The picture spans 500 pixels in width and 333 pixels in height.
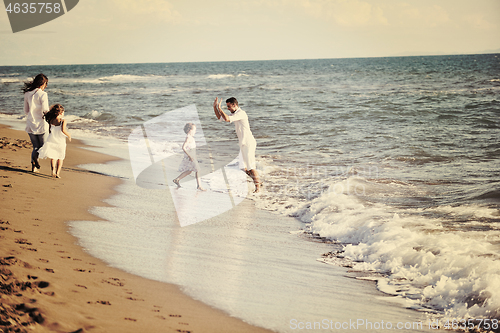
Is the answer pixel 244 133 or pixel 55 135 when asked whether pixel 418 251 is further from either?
pixel 55 135

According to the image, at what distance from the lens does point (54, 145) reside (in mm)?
7180

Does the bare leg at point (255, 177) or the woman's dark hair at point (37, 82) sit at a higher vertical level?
the woman's dark hair at point (37, 82)

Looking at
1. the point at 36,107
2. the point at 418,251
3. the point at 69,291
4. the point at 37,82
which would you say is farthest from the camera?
the point at 36,107

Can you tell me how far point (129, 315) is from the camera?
3064 mm

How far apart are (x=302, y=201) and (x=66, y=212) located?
4.26 metres

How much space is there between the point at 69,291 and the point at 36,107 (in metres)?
5.12

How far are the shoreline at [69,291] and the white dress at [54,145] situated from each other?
170 cm

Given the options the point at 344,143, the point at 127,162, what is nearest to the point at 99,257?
the point at 127,162

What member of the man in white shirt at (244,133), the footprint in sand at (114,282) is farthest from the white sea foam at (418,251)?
A: the footprint in sand at (114,282)

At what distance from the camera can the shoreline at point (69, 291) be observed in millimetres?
2779

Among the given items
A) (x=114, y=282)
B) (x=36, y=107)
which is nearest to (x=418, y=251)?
(x=114, y=282)

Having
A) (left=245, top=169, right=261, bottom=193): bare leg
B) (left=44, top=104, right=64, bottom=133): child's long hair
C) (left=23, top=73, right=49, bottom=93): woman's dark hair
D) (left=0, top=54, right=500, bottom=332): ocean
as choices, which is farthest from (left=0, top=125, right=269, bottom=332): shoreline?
(left=245, top=169, right=261, bottom=193): bare leg

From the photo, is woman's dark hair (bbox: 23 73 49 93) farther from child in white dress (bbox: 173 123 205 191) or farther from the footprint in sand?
the footprint in sand

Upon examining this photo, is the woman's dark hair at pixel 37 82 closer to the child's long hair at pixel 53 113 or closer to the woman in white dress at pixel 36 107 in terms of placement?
the woman in white dress at pixel 36 107
